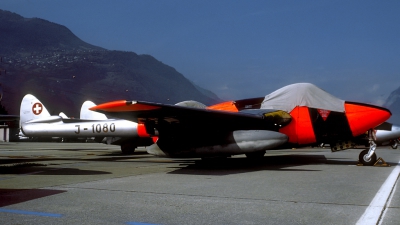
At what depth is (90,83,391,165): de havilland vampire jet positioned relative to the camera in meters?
9.99

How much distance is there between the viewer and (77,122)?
17.9 m

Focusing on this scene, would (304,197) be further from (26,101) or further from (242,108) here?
(26,101)

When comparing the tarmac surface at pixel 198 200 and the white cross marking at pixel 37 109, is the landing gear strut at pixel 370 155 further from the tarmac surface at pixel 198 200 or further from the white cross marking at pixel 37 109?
the white cross marking at pixel 37 109

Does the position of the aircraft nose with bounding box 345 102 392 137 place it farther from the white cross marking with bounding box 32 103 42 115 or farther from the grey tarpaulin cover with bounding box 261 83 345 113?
the white cross marking with bounding box 32 103 42 115

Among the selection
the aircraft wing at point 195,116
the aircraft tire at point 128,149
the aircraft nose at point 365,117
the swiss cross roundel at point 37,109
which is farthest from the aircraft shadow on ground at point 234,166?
the swiss cross roundel at point 37,109

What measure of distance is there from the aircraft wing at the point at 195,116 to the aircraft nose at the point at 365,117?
169cm

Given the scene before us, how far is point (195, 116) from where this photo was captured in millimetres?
9961

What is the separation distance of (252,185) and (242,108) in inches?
211

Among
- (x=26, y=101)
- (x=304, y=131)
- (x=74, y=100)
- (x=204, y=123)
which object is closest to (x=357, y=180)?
(x=304, y=131)

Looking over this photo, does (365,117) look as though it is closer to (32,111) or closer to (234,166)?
(234,166)

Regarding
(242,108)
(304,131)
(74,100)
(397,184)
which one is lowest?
(397,184)

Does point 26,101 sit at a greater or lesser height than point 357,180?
greater

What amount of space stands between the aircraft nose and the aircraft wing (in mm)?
1692

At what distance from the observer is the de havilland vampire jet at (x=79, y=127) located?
17.1m
